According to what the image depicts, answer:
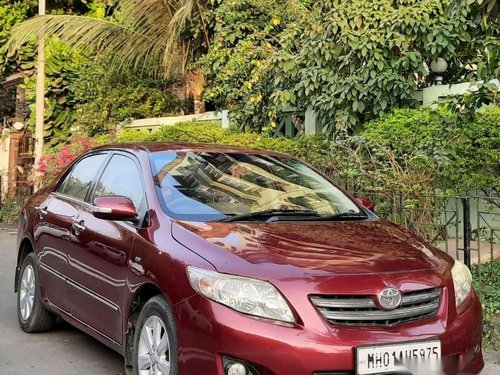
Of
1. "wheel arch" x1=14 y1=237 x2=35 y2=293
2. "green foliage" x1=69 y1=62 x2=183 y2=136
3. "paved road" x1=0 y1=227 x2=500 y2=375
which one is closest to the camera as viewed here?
"paved road" x1=0 y1=227 x2=500 y2=375

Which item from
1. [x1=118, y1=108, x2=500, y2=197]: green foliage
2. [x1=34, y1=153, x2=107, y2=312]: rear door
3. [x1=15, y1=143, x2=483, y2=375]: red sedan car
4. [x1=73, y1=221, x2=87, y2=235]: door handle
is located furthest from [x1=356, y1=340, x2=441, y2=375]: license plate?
[x1=118, y1=108, x2=500, y2=197]: green foliage

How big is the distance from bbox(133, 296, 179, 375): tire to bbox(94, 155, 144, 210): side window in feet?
2.73

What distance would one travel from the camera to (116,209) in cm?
413

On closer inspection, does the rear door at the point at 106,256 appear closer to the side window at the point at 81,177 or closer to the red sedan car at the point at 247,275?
the red sedan car at the point at 247,275

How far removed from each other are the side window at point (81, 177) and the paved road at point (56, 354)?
1.26 m

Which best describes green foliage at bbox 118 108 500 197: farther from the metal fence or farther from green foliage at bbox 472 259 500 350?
green foliage at bbox 472 259 500 350

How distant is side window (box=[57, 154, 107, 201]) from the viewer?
5.31 meters

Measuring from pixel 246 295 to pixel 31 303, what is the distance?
323 cm

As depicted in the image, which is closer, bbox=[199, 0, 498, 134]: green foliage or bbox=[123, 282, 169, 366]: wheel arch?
bbox=[123, 282, 169, 366]: wheel arch

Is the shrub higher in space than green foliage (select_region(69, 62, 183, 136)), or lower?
lower

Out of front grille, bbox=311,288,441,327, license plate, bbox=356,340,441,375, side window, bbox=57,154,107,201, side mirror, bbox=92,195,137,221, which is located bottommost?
license plate, bbox=356,340,441,375

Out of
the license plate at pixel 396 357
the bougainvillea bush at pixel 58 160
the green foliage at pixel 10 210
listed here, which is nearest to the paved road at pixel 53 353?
the license plate at pixel 396 357

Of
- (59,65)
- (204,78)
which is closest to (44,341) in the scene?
(204,78)

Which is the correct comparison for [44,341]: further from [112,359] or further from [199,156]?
[199,156]
